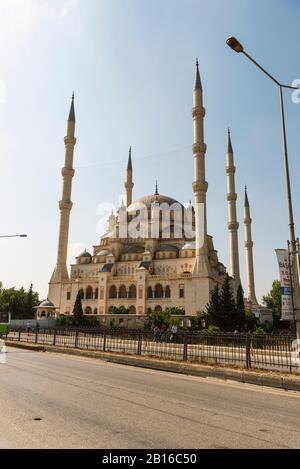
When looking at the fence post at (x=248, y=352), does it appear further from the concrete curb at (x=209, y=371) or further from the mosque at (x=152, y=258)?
the mosque at (x=152, y=258)

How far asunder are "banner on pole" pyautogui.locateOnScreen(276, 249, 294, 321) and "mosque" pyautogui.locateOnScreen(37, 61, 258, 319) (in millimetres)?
34866

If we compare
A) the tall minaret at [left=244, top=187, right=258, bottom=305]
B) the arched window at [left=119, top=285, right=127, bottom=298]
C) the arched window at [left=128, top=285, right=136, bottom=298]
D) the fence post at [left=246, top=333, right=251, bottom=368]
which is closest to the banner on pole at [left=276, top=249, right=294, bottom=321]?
the fence post at [left=246, top=333, right=251, bottom=368]

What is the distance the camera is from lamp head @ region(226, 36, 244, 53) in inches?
377

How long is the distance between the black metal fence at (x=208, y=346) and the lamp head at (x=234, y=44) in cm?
746

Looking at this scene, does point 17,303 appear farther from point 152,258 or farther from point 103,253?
point 152,258

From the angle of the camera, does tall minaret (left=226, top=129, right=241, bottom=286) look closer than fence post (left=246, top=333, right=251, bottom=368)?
No

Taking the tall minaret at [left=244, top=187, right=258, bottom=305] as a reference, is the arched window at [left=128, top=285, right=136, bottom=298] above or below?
below

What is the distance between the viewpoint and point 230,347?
1299 centimetres

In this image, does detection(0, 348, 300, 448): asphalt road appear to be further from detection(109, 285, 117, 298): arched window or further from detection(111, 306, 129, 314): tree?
detection(109, 285, 117, 298): arched window

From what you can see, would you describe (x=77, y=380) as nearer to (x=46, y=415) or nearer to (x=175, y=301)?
(x=46, y=415)

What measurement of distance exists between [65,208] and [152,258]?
45.4ft

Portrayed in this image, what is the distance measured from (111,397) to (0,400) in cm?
193

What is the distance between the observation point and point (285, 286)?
9.36m
